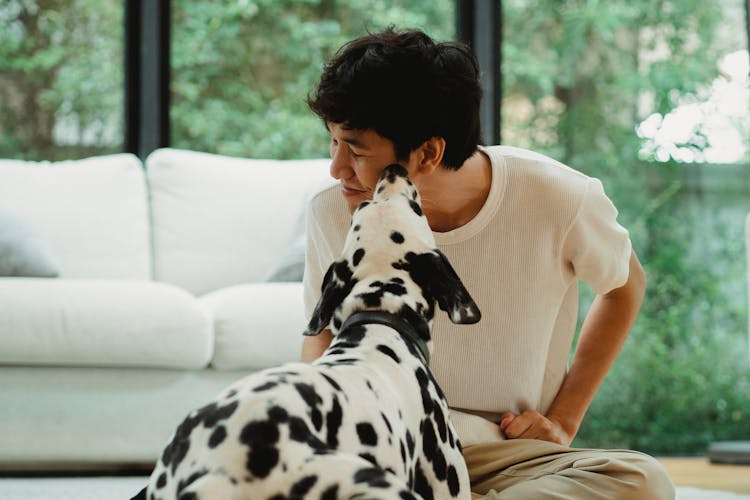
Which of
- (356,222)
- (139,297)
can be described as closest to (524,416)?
(356,222)

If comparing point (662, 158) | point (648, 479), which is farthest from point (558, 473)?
point (662, 158)

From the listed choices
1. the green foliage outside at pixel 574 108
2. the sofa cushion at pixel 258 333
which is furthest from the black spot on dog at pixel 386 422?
the green foliage outside at pixel 574 108

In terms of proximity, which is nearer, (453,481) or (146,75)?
(453,481)

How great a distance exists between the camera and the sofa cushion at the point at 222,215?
4.24 meters

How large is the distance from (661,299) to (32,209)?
9.13 ft

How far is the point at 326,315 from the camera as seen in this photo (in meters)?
1.56

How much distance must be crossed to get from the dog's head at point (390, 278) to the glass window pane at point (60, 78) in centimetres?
343

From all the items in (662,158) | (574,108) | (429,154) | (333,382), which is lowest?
(333,382)

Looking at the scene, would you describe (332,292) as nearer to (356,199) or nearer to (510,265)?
(356,199)

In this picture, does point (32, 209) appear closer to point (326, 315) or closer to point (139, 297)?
point (139, 297)

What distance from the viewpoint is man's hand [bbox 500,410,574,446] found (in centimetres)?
195

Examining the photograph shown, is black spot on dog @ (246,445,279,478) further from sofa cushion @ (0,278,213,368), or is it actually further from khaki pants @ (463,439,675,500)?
sofa cushion @ (0,278,213,368)

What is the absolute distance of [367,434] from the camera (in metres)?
1.28

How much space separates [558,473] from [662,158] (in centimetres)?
328
